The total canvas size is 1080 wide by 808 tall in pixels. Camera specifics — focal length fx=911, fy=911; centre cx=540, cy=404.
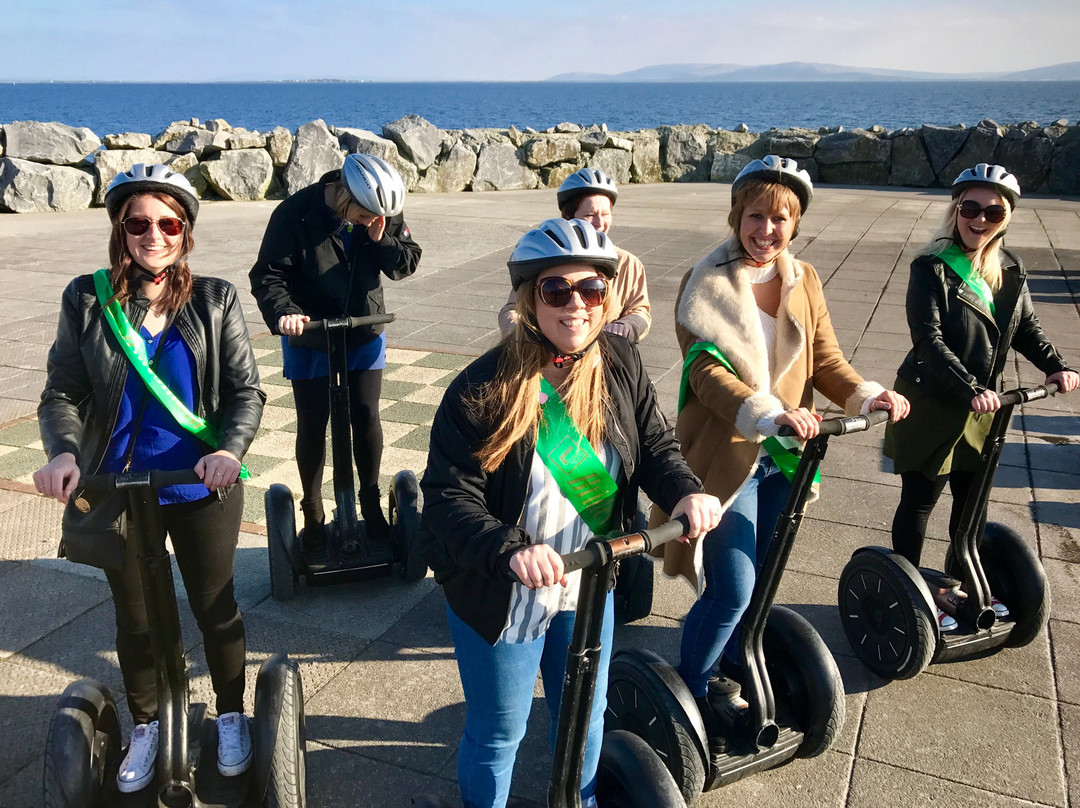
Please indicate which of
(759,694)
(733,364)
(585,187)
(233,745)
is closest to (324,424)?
(585,187)

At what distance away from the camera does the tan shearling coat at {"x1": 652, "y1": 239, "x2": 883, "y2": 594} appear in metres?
2.97

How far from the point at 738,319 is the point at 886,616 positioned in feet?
5.06

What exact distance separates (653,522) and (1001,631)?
5.48 ft

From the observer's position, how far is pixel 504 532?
2062 mm

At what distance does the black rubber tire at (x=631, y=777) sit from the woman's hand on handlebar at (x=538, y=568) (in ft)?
2.76

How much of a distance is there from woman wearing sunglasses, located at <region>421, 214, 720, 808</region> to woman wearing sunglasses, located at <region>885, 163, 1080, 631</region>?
171 centimetres

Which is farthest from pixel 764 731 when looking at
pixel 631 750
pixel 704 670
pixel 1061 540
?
pixel 1061 540

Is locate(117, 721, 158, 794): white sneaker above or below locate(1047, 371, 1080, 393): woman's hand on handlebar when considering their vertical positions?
below

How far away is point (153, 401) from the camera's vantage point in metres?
2.66

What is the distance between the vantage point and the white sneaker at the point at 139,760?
2.66 meters

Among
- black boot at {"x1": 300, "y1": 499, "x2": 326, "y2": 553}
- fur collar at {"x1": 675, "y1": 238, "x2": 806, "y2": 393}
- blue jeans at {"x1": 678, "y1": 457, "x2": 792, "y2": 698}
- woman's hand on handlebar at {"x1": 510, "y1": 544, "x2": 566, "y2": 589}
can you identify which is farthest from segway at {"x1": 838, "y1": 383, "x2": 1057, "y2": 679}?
black boot at {"x1": 300, "y1": 499, "x2": 326, "y2": 553}

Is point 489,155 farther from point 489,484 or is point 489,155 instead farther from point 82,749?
point 489,484

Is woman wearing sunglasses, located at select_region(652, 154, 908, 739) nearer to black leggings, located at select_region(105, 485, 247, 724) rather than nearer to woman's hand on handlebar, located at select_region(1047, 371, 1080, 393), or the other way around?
woman's hand on handlebar, located at select_region(1047, 371, 1080, 393)

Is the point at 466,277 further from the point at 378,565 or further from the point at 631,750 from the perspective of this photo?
the point at 631,750
